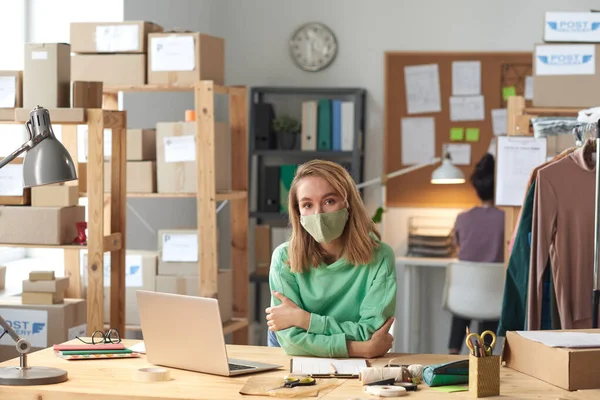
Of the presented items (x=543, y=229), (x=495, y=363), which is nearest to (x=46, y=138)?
(x=495, y=363)

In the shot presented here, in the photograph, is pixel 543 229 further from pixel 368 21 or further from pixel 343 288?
pixel 368 21

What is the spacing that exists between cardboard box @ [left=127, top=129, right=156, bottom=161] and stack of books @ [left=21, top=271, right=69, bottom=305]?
0.74 metres

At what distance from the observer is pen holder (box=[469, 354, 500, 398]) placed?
214 centimetres

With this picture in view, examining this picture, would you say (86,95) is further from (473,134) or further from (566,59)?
(473,134)

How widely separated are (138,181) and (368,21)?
7.90 ft

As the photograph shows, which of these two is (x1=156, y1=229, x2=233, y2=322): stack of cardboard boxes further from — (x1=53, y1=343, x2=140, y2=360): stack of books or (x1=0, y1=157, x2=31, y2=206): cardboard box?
(x1=53, y1=343, x2=140, y2=360): stack of books

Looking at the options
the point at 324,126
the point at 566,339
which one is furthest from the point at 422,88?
the point at 566,339

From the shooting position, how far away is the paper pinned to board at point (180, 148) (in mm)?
4367

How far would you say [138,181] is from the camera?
14.4 feet

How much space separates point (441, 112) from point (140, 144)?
2.45 meters

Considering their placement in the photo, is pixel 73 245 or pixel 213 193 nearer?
pixel 73 245

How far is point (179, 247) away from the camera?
14.6ft

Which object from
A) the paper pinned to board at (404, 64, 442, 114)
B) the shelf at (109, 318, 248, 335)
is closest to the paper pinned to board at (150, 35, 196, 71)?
the shelf at (109, 318, 248, 335)

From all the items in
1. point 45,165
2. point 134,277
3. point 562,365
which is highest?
point 45,165
